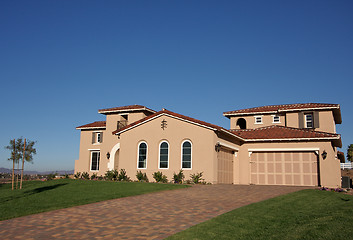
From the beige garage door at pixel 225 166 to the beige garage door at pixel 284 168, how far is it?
180 cm

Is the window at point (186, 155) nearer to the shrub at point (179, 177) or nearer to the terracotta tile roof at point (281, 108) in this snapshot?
the shrub at point (179, 177)

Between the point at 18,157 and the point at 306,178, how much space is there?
65.0ft

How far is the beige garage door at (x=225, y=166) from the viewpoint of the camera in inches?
874

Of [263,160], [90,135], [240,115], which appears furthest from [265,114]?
[90,135]

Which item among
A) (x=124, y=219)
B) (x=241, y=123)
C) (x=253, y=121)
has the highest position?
(x=241, y=123)

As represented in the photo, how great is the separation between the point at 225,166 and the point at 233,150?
6.36ft

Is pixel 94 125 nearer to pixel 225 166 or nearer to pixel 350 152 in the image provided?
pixel 225 166

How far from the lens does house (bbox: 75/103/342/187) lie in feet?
70.9

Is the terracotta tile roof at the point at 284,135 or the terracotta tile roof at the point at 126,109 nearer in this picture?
the terracotta tile roof at the point at 284,135

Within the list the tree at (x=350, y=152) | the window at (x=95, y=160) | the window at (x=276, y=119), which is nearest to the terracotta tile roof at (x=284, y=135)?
the window at (x=276, y=119)

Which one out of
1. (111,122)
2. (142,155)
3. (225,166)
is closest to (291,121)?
(225,166)

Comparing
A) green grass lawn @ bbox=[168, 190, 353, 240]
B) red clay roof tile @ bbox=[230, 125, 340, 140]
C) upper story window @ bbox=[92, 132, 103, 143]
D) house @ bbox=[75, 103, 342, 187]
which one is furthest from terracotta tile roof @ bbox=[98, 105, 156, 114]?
green grass lawn @ bbox=[168, 190, 353, 240]

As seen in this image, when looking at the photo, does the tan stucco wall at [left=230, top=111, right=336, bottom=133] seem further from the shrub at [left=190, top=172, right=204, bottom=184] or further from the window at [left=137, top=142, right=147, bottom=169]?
the window at [left=137, top=142, right=147, bottom=169]

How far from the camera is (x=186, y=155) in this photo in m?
22.0
